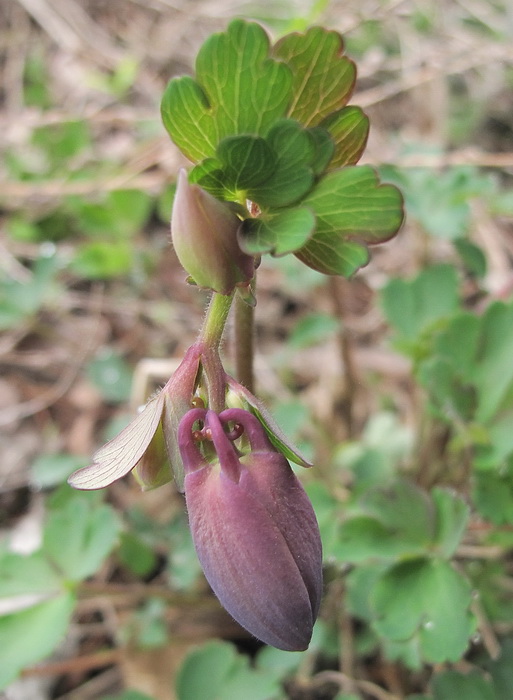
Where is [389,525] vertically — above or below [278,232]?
below

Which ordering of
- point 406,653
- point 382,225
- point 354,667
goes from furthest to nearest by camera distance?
point 354,667 → point 406,653 → point 382,225

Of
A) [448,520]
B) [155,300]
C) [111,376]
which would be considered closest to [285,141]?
[448,520]

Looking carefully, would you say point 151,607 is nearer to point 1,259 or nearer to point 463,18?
point 1,259

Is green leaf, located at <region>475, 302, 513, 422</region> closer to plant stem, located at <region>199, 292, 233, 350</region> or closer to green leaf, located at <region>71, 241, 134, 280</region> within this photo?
plant stem, located at <region>199, 292, 233, 350</region>

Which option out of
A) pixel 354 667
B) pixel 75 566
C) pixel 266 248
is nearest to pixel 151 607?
pixel 75 566

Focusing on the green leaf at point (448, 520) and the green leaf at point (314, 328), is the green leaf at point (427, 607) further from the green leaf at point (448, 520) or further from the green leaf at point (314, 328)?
the green leaf at point (314, 328)

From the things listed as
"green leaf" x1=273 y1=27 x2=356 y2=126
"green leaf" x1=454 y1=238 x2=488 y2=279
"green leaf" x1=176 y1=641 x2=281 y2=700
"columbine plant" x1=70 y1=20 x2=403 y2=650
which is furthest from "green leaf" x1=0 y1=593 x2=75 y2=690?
"green leaf" x1=454 y1=238 x2=488 y2=279

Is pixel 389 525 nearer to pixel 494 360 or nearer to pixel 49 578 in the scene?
pixel 494 360
